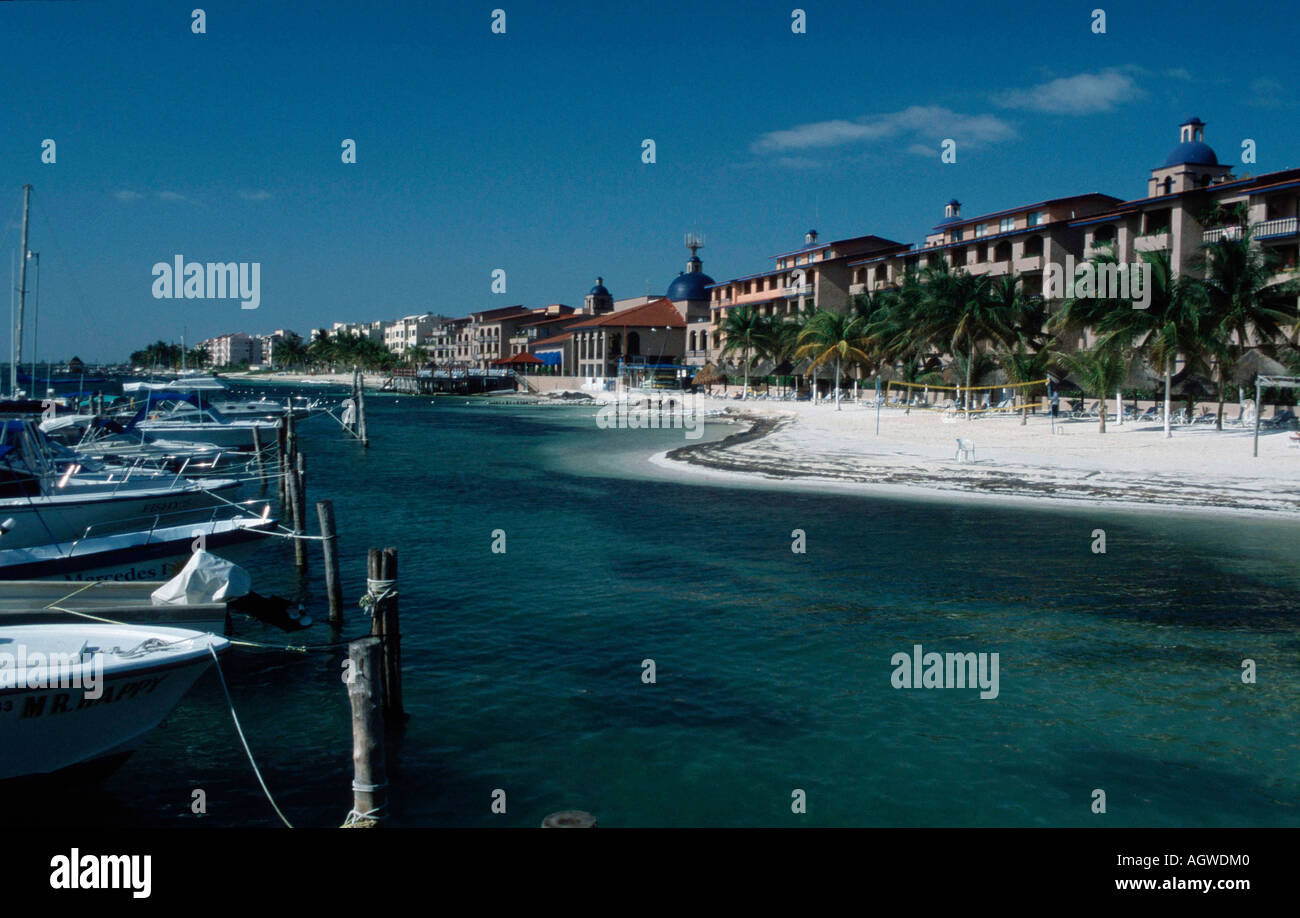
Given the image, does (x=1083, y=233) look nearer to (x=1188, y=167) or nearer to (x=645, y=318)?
(x=1188, y=167)

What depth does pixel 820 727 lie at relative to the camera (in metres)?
12.0

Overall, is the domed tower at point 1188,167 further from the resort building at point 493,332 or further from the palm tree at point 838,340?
the resort building at point 493,332

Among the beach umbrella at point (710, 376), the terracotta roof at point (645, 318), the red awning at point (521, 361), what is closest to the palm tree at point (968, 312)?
the beach umbrella at point (710, 376)

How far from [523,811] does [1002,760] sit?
538 centimetres

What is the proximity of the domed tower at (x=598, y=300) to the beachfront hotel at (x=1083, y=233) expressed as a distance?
5343cm

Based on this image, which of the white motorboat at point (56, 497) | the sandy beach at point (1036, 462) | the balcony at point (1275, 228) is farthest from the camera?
the balcony at point (1275, 228)

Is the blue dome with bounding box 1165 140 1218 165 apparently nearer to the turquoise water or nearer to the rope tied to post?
the turquoise water

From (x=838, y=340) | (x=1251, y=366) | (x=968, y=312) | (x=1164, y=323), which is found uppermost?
(x=968, y=312)

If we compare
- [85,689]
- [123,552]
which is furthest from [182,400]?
[85,689]

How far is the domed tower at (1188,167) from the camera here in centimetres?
6650

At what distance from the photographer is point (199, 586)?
12680mm

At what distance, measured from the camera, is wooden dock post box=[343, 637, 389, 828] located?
27.6ft

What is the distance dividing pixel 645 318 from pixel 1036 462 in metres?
91.9
